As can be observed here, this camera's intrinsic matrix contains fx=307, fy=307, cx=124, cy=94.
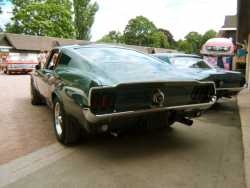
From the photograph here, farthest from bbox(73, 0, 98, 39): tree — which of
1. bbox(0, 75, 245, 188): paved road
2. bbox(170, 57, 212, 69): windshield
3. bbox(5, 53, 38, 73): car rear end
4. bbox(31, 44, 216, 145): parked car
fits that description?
bbox(31, 44, 216, 145): parked car

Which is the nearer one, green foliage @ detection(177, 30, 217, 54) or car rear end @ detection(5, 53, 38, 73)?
car rear end @ detection(5, 53, 38, 73)

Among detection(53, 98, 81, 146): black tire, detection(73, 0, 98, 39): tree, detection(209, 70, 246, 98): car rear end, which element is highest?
detection(73, 0, 98, 39): tree

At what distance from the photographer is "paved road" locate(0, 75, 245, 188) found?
3.50m

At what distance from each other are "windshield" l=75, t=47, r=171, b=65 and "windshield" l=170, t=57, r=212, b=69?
3.31 m

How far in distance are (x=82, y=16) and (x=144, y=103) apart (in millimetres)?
55334

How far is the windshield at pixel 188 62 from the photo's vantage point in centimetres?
868

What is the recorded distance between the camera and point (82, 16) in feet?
186

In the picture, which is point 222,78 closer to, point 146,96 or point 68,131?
point 146,96

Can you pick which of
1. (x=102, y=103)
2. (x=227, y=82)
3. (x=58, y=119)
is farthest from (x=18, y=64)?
(x=102, y=103)

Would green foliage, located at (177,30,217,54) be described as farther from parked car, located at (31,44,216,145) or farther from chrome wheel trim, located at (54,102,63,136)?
chrome wheel trim, located at (54,102,63,136)

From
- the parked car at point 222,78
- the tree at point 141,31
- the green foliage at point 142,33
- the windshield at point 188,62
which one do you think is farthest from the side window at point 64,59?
the tree at point 141,31

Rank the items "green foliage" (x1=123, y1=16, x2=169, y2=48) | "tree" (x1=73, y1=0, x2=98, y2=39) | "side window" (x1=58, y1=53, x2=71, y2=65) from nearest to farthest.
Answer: "side window" (x1=58, y1=53, x2=71, y2=65)
"tree" (x1=73, y1=0, x2=98, y2=39)
"green foliage" (x1=123, y1=16, x2=169, y2=48)

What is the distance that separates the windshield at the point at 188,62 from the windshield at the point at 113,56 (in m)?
3.31

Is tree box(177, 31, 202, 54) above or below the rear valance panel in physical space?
above
